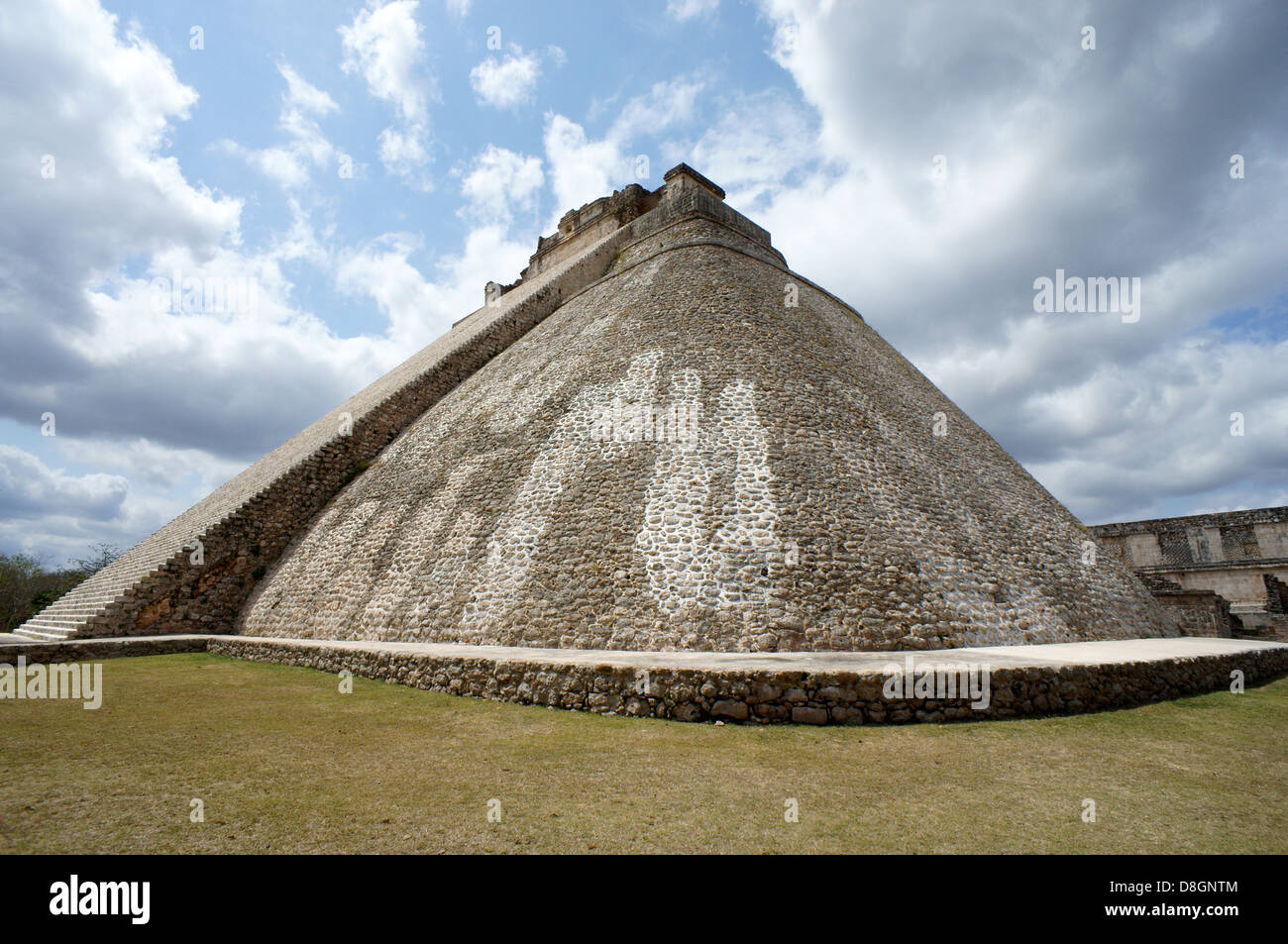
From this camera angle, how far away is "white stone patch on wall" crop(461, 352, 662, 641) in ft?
29.7

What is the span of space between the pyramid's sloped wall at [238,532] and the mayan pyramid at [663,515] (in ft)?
0.18

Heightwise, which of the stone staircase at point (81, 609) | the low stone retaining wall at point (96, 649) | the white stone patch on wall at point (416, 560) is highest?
the white stone patch on wall at point (416, 560)

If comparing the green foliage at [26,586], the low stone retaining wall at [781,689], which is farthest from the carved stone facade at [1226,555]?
the green foliage at [26,586]

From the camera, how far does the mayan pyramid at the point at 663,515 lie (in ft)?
26.4

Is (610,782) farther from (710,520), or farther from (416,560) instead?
(416,560)

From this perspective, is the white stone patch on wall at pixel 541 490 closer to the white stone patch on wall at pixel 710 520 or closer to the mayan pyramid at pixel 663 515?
the mayan pyramid at pixel 663 515

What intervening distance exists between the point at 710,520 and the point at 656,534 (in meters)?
0.82

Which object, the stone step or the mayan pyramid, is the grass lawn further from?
the stone step

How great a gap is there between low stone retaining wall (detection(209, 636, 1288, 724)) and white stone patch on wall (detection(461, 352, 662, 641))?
1.53m

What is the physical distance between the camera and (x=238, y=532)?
13.5 m

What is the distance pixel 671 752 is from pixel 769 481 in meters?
4.95

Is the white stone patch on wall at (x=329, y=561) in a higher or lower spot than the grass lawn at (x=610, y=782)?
higher

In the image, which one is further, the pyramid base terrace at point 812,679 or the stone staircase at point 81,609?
the stone staircase at point 81,609
